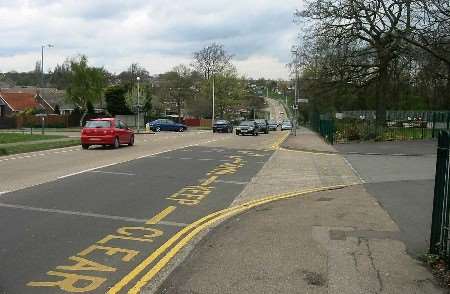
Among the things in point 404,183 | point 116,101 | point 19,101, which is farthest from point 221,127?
point 404,183

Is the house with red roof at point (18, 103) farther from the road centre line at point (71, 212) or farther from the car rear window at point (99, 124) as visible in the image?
the road centre line at point (71, 212)

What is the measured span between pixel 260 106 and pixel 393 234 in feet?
435

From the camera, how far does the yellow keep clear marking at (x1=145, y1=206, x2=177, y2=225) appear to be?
9120mm

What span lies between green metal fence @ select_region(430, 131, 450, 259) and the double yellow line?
10.4 ft

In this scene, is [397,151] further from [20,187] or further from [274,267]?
[274,267]

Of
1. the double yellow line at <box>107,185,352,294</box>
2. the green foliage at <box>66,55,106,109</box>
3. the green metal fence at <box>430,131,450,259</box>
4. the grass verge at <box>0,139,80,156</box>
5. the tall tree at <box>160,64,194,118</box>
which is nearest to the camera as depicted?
the double yellow line at <box>107,185,352,294</box>

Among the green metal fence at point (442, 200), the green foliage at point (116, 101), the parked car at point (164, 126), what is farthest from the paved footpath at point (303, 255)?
the green foliage at point (116, 101)

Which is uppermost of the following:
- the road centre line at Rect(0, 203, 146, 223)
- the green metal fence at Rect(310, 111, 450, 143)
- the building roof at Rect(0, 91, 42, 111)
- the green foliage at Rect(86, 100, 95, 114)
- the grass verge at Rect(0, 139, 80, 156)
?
the building roof at Rect(0, 91, 42, 111)

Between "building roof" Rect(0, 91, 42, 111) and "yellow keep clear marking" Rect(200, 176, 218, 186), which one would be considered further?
"building roof" Rect(0, 91, 42, 111)

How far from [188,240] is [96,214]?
2.46 meters

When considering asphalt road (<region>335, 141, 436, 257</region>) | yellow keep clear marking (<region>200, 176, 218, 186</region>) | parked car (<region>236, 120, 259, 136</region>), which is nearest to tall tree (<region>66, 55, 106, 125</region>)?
parked car (<region>236, 120, 259, 136</region>)

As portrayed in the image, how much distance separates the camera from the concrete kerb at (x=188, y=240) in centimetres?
586

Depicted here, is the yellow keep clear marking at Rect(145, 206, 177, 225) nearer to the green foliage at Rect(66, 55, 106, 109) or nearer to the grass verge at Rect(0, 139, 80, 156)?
the grass verge at Rect(0, 139, 80, 156)

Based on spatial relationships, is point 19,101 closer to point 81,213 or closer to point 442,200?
point 81,213
